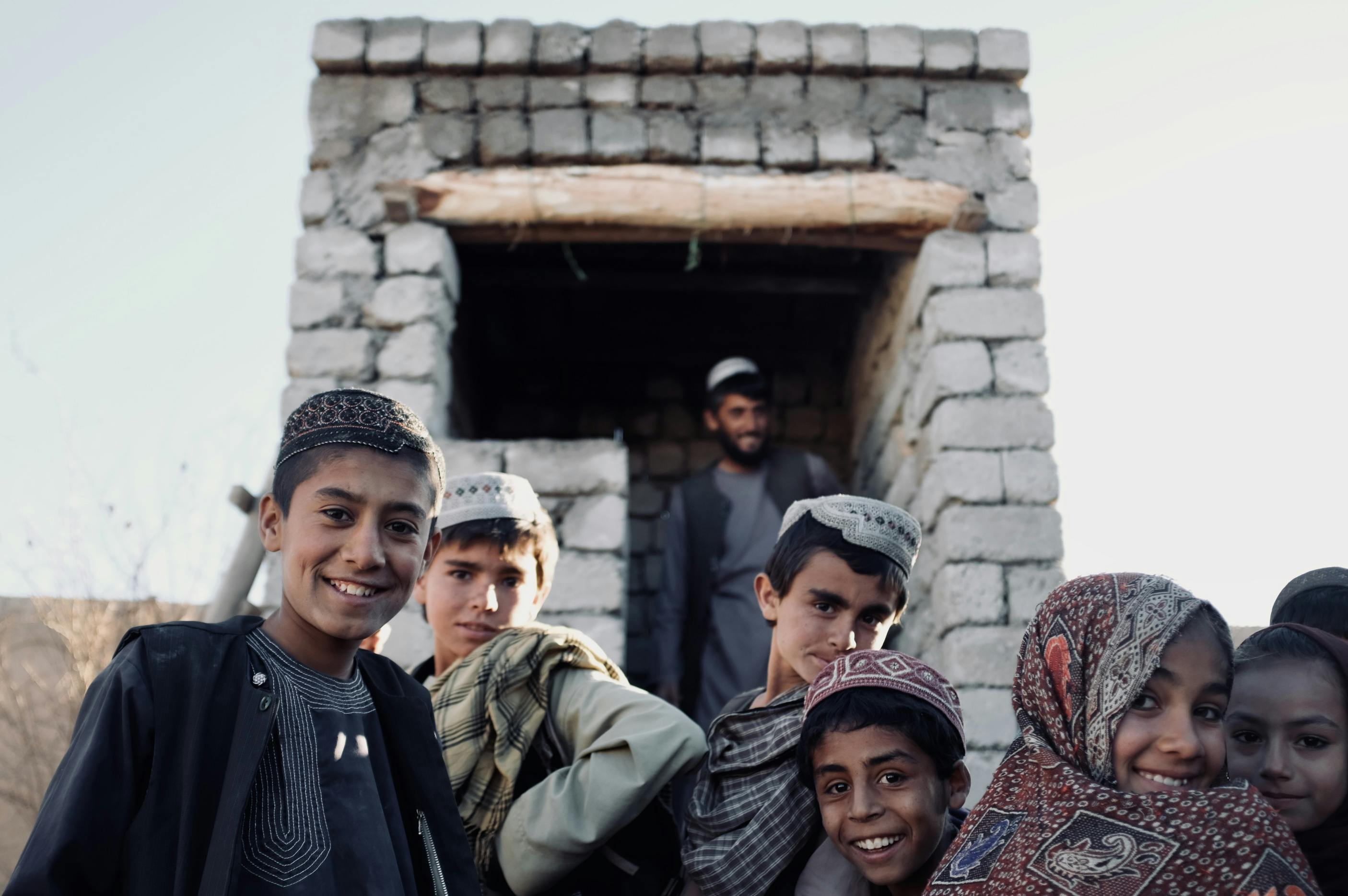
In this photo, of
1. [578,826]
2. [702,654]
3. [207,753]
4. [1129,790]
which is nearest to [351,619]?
[207,753]

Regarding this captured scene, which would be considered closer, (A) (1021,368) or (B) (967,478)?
(B) (967,478)

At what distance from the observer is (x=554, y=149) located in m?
4.92

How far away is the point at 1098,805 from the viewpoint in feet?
5.52

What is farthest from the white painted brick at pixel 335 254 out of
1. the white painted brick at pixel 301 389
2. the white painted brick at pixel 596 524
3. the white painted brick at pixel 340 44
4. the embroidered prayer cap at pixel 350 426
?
the embroidered prayer cap at pixel 350 426

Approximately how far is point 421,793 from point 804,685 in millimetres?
879

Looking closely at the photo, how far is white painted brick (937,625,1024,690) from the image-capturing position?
4270 millimetres

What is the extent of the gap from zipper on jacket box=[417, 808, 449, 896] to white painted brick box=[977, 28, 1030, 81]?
4220 millimetres

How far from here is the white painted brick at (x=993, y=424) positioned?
4570 mm

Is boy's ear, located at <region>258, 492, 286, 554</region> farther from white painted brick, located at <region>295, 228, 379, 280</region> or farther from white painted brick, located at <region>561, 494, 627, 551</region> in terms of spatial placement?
white painted brick, located at <region>295, 228, 379, 280</region>

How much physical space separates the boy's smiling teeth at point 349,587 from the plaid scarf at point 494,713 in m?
0.56

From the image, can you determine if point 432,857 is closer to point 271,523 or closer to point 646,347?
point 271,523

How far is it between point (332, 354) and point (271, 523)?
2.85 meters

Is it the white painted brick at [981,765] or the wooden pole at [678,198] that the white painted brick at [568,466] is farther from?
the white painted brick at [981,765]

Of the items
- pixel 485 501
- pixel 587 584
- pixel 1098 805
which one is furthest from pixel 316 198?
pixel 1098 805
